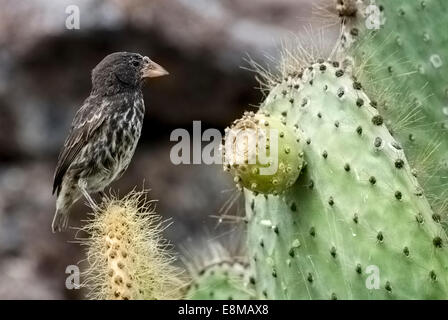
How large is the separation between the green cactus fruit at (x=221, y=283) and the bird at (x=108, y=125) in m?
0.39

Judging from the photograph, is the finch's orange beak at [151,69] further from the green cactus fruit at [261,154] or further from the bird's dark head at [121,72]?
the green cactus fruit at [261,154]

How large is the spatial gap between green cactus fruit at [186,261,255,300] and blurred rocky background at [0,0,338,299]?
1.33m

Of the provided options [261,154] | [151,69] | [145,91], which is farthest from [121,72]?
[145,91]

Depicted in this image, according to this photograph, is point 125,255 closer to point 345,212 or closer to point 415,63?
point 345,212

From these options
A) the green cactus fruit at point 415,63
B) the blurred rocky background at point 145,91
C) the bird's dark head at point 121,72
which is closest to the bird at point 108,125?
the bird's dark head at point 121,72

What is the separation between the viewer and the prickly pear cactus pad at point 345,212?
192 cm

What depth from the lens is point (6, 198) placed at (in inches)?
158

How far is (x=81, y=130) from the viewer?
2.29m

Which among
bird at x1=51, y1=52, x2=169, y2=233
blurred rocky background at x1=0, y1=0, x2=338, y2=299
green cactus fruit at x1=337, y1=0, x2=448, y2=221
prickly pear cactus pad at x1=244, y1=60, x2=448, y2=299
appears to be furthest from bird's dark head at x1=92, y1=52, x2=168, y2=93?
blurred rocky background at x1=0, y1=0, x2=338, y2=299

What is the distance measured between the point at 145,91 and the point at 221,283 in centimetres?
162

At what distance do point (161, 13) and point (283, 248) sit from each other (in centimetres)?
219
